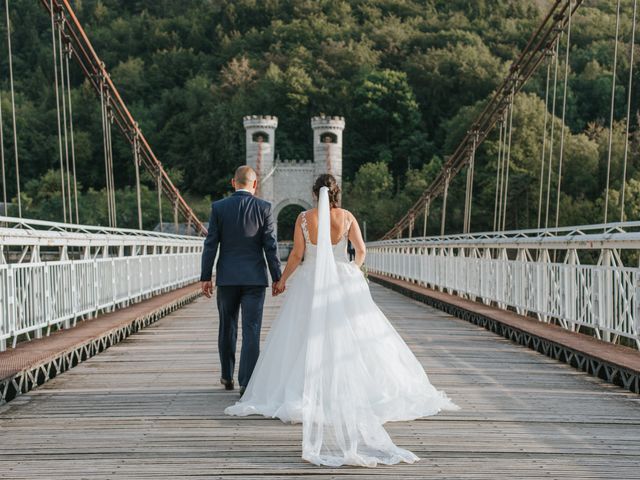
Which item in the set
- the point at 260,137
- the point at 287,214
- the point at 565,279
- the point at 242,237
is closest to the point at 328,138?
the point at 260,137

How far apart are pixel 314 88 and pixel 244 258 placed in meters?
70.2

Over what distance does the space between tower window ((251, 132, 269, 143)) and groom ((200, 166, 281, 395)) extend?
6360 centimetres

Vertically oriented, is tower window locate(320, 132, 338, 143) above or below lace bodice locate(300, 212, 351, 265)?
above

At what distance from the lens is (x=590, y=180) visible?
1806 inches

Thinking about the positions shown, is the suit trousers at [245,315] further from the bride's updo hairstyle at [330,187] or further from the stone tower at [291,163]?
the stone tower at [291,163]

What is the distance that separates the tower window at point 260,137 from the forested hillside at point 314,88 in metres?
3.11

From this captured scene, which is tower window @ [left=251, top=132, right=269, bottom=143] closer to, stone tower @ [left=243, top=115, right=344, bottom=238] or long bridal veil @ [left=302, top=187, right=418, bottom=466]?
stone tower @ [left=243, top=115, right=344, bottom=238]

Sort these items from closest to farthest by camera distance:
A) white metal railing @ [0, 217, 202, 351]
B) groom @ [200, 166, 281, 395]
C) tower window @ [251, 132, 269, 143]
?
groom @ [200, 166, 281, 395] < white metal railing @ [0, 217, 202, 351] < tower window @ [251, 132, 269, 143]

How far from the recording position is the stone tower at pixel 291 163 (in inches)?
2630

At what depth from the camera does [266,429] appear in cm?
436

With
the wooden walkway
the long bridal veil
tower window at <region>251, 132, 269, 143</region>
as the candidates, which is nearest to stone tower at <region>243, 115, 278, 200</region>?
tower window at <region>251, 132, 269, 143</region>

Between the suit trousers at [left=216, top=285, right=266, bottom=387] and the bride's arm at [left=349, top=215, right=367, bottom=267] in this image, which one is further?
the suit trousers at [left=216, top=285, right=266, bottom=387]

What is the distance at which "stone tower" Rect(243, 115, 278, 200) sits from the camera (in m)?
67.6

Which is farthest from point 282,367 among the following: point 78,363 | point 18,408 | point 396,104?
point 396,104
